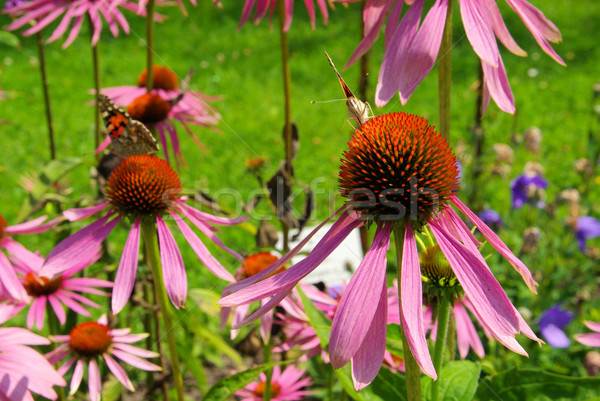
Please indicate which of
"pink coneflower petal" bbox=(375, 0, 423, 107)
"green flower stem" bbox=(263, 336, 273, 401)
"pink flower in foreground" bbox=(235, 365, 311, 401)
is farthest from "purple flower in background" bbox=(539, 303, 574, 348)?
"pink coneflower petal" bbox=(375, 0, 423, 107)

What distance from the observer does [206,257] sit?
1229 mm

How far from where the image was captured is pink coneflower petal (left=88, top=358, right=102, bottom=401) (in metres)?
1.23

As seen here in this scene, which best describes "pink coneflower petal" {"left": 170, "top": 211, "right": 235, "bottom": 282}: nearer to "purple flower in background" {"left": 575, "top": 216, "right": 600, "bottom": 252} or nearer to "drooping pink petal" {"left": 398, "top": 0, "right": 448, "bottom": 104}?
"drooping pink petal" {"left": 398, "top": 0, "right": 448, "bottom": 104}

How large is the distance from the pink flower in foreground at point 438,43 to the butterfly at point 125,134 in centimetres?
65

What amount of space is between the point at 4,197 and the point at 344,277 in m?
2.71

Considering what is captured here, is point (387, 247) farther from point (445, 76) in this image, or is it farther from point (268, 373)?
point (268, 373)

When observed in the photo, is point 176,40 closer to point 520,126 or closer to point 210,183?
point 210,183

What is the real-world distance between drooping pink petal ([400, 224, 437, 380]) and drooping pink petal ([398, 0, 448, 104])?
21 centimetres

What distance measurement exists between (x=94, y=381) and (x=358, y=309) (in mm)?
811

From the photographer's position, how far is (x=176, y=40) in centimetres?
640

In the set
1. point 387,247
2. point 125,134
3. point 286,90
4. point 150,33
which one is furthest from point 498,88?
point 150,33

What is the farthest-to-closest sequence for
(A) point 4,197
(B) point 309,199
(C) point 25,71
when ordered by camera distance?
(C) point 25,71
(A) point 4,197
(B) point 309,199

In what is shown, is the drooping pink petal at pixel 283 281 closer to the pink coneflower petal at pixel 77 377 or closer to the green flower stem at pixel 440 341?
the green flower stem at pixel 440 341

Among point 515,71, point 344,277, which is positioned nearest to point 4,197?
point 344,277
